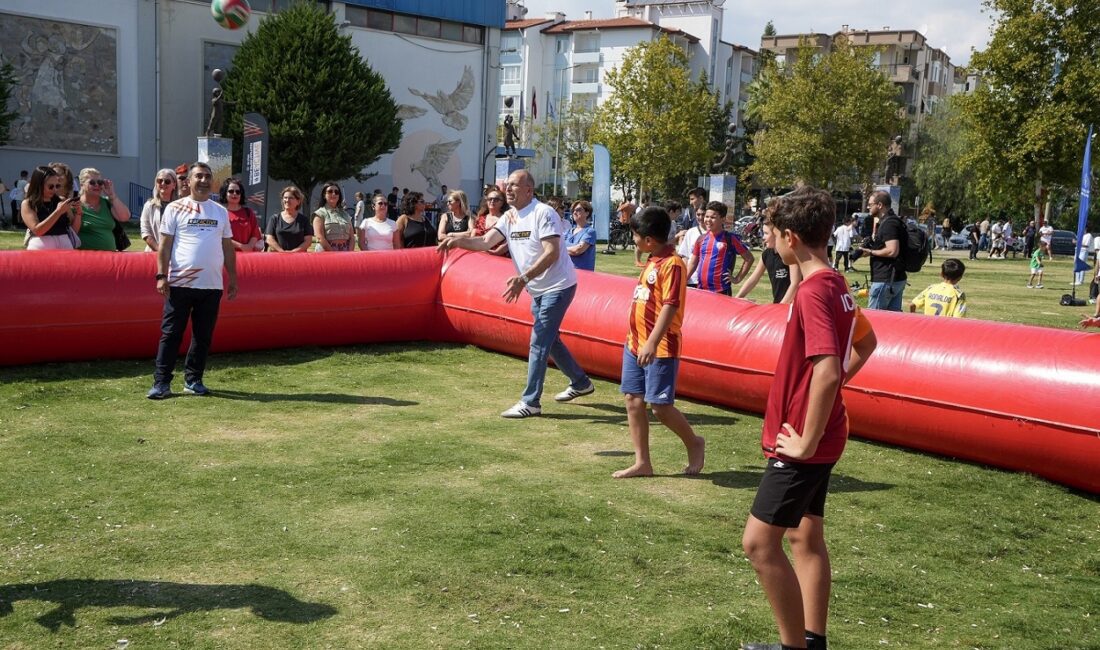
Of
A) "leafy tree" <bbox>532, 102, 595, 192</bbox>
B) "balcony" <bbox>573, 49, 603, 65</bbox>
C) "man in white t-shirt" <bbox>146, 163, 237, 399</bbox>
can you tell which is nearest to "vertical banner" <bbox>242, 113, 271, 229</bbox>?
"man in white t-shirt" <bbox>146, 163, 237, 399</bbox>

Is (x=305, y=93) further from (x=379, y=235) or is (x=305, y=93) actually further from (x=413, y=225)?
(x=379, y=235)

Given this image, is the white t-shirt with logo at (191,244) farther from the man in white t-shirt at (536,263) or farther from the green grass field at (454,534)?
the man in white t-shirt at (536,263)

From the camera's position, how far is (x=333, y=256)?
10094 millimetres

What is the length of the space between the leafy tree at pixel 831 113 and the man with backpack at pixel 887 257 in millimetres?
37651

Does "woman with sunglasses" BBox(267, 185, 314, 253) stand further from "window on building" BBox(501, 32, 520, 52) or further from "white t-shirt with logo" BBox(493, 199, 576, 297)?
"window on building" BBox(501, 32, 520, 52)

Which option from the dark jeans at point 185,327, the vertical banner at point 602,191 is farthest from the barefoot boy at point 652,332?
the vertical banner at point 602,191

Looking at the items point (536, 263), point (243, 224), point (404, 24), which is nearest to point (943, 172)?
point (404, 24)

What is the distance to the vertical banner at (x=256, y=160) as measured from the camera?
2448 centimetres

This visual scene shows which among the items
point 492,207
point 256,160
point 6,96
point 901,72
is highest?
point 901,72

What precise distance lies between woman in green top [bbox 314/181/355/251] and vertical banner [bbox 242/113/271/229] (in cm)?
1396

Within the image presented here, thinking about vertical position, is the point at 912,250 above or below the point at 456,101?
below

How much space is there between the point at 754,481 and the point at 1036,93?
116ft

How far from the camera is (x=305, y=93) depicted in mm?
33219

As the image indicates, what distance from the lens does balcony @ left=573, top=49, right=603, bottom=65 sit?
73562 mm
